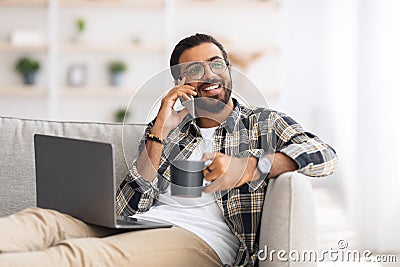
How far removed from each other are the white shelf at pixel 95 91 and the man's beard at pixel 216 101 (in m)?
3.08

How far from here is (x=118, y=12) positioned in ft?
16.8

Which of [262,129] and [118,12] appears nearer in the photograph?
[262,129]

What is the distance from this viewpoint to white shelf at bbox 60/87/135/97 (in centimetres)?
500

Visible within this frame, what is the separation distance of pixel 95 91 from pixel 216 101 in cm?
317

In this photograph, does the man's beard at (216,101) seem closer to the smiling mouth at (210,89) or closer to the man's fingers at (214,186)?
the smiling mouth at (210,89)

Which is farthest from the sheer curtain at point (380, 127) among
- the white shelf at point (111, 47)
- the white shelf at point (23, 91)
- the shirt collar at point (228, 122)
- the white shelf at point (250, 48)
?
the white shelf at point (23, 91)

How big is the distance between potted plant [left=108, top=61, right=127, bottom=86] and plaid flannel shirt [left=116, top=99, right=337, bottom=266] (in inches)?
119

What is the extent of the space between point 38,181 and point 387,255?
7.65ft

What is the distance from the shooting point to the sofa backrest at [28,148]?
229 centimetres

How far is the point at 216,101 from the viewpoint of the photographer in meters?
1.97

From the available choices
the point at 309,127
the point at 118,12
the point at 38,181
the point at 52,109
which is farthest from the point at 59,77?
the point at 38,181

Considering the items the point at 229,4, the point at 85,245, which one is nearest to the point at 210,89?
the point at 85,245

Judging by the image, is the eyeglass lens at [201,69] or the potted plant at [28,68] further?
the potted plant at [28,68]

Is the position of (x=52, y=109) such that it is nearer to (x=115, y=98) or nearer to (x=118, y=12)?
(x=115, y=98)
